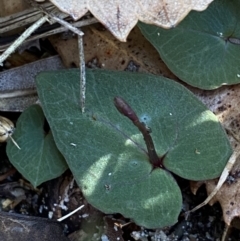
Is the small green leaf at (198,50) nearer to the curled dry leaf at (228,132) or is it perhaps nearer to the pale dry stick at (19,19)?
the curled dry leaf at (228,132)

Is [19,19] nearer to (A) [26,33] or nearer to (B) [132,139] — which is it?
(A) [26,33]

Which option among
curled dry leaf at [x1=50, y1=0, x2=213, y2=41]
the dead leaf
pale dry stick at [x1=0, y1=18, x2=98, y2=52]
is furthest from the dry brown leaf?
the dead leaf

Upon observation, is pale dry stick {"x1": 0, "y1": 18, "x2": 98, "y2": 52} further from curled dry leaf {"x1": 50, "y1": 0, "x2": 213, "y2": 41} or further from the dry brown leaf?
curled dry leaf {"x1": 50, "y1": 0, "x2": 213, "y2": 41}

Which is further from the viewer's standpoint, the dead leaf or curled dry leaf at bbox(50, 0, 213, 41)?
the dead leaf

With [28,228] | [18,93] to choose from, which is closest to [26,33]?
[18,93]

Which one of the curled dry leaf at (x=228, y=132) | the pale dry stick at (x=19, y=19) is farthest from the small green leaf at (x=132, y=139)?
the pale dry stick at (x=19, y=19)

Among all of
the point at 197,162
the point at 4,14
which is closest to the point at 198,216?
the point at 197,162
